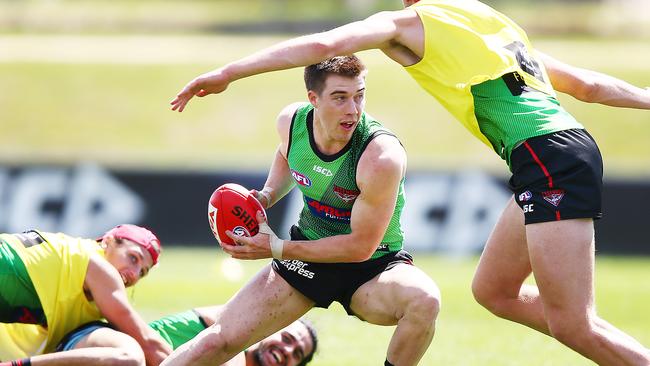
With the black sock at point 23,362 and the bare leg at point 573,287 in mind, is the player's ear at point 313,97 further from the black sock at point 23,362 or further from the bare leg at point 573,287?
the black sock at point 23,362

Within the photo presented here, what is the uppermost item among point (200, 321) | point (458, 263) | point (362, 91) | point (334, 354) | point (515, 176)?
point (362, 91)

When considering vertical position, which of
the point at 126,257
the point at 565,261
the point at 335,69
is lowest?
the point at 126,257

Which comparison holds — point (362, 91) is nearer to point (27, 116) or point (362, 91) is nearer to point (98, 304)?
point (98, 304)

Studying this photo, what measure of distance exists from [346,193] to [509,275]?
95 centimetres

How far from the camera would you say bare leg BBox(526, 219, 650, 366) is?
16.1 ft

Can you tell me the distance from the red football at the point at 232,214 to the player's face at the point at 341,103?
578mm

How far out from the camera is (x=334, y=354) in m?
7.38

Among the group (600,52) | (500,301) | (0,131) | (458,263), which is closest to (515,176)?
(500,301)

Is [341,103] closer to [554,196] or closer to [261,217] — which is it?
[261,217]

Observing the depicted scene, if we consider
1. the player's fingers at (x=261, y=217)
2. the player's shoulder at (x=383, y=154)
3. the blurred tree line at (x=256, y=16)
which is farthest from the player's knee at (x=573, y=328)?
the blurred tree line at (x=256, y=16)

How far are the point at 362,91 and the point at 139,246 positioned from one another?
5.77 ft

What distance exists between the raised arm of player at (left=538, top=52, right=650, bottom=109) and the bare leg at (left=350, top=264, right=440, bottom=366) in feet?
4.30

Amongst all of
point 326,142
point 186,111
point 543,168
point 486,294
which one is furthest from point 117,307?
point 186,111

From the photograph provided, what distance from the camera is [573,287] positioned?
16.1 feet
